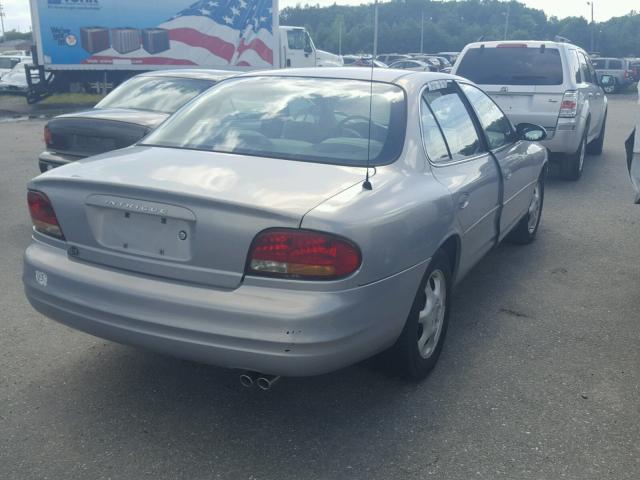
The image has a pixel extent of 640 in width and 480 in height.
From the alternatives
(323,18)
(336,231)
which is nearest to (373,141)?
(336,231)

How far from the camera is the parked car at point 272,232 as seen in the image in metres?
2.81

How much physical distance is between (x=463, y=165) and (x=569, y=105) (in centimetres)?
549

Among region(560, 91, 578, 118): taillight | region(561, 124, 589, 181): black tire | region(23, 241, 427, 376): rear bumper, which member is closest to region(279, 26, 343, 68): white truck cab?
region(561, 124, 589, 181): black tire

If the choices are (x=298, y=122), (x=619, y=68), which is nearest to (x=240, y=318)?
(x=298, y=122)

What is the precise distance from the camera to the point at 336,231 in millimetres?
2793

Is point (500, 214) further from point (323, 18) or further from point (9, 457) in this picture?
point (323, 18)

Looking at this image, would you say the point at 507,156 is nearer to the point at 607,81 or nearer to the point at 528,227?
the point at 528,227

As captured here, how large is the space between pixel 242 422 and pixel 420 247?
3.75 feet

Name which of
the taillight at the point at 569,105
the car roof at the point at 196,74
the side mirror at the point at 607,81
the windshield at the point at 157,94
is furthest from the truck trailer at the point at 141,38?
the taillight at the point at 569,105

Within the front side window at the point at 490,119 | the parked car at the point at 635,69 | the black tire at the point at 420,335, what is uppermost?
the front side window at the point at 490,119

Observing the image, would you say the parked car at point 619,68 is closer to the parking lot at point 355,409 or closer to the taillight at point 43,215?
the parking lot at point 355,409

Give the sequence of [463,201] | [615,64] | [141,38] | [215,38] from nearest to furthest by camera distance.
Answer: [463,201]
[141,38]
[215,38]
[615,64]

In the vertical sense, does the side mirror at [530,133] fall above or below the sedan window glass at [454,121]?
below

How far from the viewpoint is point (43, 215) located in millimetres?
3326
